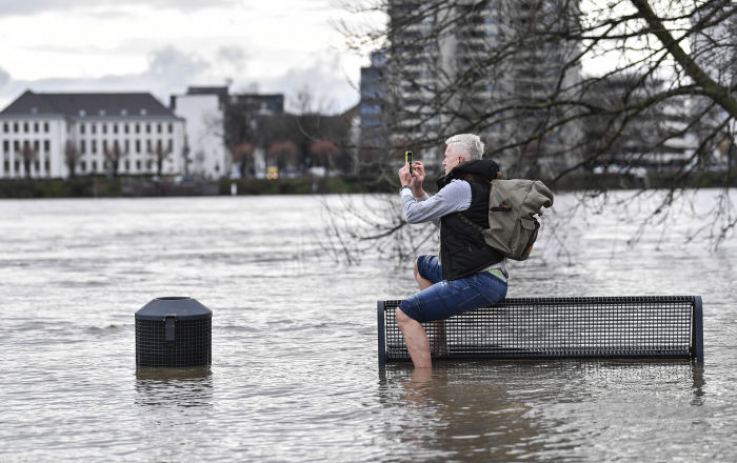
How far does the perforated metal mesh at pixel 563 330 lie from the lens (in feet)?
31.1

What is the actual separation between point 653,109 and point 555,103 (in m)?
2.17

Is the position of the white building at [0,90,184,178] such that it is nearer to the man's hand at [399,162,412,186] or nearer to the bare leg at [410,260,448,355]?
the bare leg at [410,260,448,355]

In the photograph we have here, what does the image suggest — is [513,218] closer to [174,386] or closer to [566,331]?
[566,331]

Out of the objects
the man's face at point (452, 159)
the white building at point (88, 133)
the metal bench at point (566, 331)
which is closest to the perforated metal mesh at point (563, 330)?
the metal bench at point (566, 331)

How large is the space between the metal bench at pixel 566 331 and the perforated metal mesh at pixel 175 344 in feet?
4.53

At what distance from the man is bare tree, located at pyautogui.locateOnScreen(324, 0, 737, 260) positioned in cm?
709

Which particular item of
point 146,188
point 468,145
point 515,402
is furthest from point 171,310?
point 146,188

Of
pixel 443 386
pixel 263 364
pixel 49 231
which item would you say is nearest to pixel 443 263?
pixel 443 386

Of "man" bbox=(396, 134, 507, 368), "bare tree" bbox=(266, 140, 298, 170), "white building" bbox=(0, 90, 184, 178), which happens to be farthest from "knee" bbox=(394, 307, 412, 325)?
"white building" bbox=(0, 90, 184, 178)

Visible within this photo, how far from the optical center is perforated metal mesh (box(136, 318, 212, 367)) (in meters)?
9.83

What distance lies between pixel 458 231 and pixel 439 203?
0.27m

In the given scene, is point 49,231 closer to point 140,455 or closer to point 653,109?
point 653,109

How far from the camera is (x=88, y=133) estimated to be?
193 meters

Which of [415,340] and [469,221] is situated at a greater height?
[469,221]
